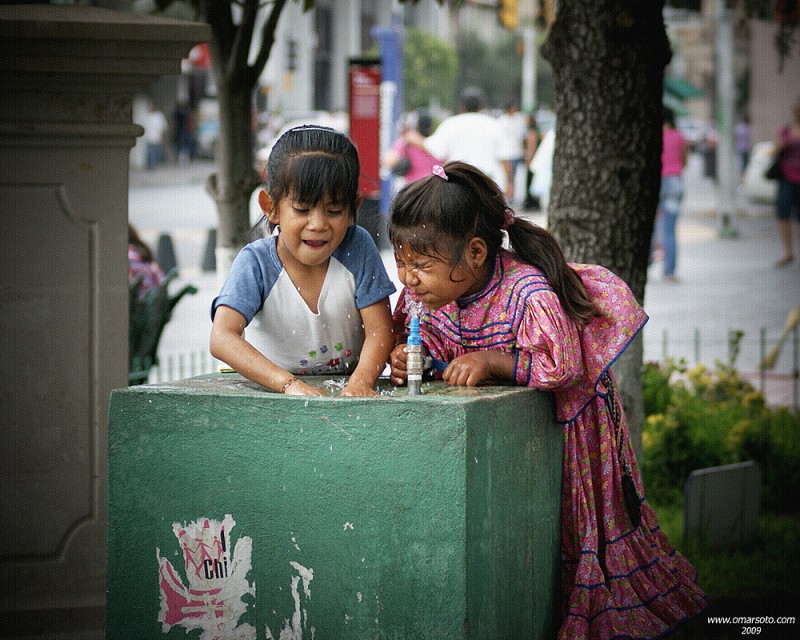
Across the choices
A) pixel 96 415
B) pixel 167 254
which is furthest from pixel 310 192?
pixel 167 254

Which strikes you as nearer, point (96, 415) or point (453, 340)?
point (453, 340)

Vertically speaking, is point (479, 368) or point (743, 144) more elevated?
point (743, 144)

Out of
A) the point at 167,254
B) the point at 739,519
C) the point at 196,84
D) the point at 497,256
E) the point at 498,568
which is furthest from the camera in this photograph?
the point at 196,84

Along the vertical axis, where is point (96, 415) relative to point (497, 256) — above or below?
below

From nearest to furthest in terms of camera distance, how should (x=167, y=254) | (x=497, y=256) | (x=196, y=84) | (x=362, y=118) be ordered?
(x=497, y=256) → (x=167, y=254) → (x=362, y=118) → (x=196, y=84)

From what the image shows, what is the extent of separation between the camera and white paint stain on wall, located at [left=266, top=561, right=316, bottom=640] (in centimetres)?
291

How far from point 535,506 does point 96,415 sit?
5.43 ft

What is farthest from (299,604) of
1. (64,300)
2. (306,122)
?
(306,122)

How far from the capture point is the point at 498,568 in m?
2.98

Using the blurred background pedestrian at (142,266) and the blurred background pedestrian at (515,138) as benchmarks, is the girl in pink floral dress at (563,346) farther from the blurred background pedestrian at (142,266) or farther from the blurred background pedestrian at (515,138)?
the blurred background pedestrian at (515,138)

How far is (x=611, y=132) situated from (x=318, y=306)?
1.83 metres

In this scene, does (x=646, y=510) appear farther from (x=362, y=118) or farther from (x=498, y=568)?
(x=362, y=118)

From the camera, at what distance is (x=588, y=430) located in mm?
3477

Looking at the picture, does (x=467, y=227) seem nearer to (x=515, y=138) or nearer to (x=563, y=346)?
(x=563, y=346)
